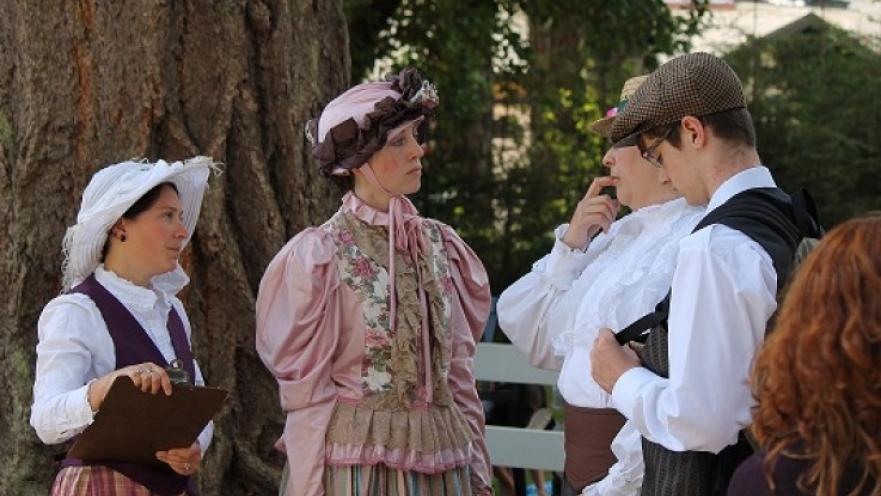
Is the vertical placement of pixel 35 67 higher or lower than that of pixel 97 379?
higher

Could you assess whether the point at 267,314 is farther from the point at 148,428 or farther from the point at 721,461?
the point at 721,461

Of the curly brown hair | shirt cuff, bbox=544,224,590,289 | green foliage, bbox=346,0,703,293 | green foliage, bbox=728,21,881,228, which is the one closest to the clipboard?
shirt cuff, bbox=544,224,590,289

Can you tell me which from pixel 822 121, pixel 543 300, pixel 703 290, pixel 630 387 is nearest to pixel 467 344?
pixel 543 300

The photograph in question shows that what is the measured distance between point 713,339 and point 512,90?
8.58 metres

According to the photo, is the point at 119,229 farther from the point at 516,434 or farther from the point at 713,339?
the point at 516,434

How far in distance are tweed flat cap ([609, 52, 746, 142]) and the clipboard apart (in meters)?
1.15

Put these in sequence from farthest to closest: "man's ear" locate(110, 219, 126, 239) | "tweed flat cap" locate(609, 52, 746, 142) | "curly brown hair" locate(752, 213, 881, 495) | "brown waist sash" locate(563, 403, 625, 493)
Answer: "man's ear" locate(110, 219, 126, 239) < "brown waist sash" locate(563, 403, 625, 493) < "tweed flat cap" locate(609, 52, 746, 142) < "curly brown hair" locate(752, 213, 881, 495)

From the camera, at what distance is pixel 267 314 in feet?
12.2

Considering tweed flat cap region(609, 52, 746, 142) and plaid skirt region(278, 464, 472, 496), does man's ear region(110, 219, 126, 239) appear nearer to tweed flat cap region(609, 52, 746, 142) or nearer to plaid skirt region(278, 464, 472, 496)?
plaid skirt region(278, 464, 472, 496)

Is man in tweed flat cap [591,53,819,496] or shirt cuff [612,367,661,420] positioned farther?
shirt cuff [612,367,661,420]

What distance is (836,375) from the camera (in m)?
2.13

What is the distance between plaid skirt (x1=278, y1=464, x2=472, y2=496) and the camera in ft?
12.0

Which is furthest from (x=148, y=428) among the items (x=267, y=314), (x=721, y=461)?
(x=721, y=461)

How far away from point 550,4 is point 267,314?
6.51 metres
